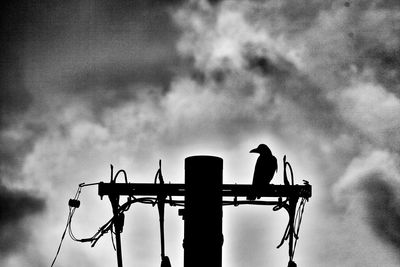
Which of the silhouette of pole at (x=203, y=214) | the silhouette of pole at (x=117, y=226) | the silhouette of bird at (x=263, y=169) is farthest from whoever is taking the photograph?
the silhouette of bird at (x=263, y=169)

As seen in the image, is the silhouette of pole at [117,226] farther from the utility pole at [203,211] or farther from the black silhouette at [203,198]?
the utility pole at [203,211]

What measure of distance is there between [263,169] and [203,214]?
10.5 ft

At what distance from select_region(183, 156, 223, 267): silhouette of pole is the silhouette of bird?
1.47 m

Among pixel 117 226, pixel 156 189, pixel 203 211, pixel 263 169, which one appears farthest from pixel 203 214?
pixel 263 169

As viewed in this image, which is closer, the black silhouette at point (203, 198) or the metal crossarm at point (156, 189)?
the black silhouette at point (203, 198)

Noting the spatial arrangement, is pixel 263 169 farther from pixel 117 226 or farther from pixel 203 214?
pixel 203 214

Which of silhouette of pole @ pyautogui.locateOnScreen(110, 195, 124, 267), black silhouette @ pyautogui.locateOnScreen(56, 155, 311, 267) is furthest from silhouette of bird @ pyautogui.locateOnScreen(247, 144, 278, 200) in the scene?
silhouette of pole @ pyautogui.locateOnScreen(110, 195, 124, 267)

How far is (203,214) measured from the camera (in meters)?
4.25

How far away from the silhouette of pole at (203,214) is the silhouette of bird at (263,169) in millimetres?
1473

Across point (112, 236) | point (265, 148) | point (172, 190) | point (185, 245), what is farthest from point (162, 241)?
point (265, 148)

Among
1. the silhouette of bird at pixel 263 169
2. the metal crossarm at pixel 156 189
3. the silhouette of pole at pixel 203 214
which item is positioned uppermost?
the silhouette of bird at pixel 263 169

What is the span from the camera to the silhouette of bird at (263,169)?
18.9 feet

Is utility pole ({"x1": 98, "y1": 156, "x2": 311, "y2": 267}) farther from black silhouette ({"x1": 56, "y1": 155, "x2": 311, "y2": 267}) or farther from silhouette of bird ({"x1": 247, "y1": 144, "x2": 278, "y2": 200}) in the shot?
silhouette of bird ({"x1": 247, "y1": 144, "x2": 278, "y2": 200})

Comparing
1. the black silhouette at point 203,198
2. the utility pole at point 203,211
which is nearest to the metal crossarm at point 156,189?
the black silhouette at point 203,198
